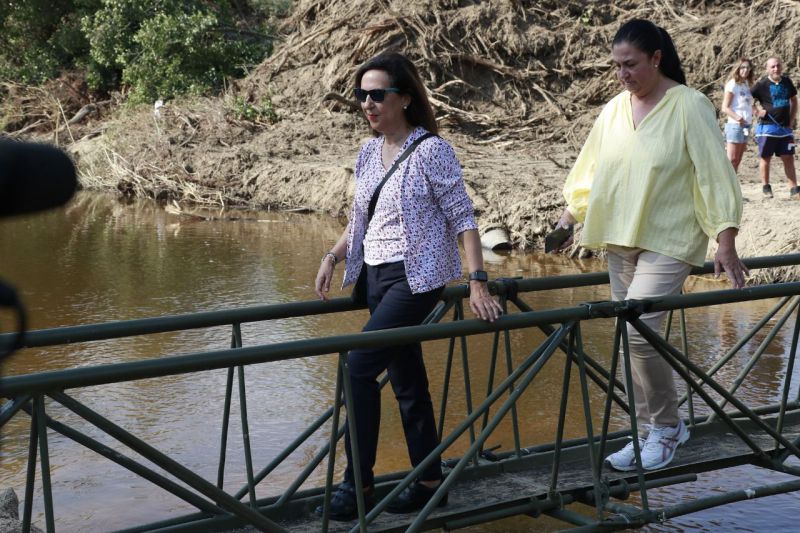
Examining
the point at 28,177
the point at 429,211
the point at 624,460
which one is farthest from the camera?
the point at 624,460

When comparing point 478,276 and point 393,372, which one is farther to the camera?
point 393,372

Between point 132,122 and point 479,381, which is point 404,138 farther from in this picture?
point 132,122

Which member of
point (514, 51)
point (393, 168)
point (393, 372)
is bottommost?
point (393, 372)

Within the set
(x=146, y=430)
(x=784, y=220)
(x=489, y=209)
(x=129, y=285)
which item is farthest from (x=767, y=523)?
(x=489, y=209)

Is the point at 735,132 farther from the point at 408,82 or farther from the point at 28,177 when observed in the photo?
the point at 28,177

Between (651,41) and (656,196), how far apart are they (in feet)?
1.91

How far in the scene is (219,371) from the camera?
280 inches

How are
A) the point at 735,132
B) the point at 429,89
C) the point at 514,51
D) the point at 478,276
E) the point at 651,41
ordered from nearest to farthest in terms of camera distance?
the point at 478,276 < the point at 651,41 < the point at 735,132 < the point at 429,89 < the point at 514,51

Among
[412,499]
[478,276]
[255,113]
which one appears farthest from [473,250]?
[255,113]

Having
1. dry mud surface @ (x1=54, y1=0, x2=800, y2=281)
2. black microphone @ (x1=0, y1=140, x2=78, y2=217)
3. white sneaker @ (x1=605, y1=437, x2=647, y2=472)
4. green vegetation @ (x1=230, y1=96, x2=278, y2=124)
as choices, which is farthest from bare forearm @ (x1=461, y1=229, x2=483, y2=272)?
green vegetation @ (x1=230, y1=96, x2=278, y2=124)

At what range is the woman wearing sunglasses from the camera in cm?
370

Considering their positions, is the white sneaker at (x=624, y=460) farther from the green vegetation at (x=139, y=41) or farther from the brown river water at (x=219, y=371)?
the green vegetation at (x=139, y=41)

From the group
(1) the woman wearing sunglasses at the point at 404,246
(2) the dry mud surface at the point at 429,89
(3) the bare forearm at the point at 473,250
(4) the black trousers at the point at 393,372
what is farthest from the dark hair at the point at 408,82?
(2) the dry mud surface at the point at 429,89

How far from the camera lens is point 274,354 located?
300 centimetres
